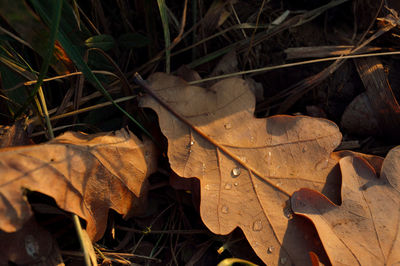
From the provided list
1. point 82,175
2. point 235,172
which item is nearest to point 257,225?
point 235,172

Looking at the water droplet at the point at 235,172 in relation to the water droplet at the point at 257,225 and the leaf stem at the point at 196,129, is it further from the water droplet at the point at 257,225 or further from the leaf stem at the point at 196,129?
the water droplet at the point at 257,225

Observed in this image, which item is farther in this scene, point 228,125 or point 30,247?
point 228,125

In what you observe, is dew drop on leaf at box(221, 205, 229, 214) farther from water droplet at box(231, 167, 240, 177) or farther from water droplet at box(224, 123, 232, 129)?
water droplet at box(224, 123, 232, 129)

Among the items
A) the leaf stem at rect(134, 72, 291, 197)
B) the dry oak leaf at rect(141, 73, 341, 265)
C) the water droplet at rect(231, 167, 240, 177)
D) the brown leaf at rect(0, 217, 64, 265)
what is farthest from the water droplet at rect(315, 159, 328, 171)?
the brown leaf at rect(0, 217, 64, 265)

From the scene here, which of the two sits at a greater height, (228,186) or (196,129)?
(196,129)

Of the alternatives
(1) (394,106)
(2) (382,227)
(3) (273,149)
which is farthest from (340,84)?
(2) (382,227)

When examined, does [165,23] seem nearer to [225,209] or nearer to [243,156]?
[243,156]
